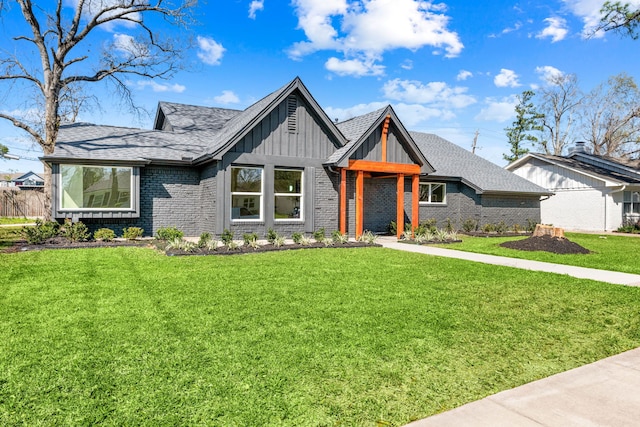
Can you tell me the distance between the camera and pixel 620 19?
1816 centimetres

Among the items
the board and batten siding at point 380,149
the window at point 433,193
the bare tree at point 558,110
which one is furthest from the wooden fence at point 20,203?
the bare tree at point 558,110

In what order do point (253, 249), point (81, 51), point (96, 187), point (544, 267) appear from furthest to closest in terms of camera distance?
point (81, 51), point (96, 187), point (253, 249), point (544, 267)

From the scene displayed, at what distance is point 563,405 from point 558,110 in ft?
153

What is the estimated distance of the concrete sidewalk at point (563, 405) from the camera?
101 inches

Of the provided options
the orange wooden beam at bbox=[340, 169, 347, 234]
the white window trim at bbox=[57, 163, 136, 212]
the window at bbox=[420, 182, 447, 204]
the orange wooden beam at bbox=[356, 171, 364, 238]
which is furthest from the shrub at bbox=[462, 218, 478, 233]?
the white window trim at bbox=[57, 163, 136, 212]

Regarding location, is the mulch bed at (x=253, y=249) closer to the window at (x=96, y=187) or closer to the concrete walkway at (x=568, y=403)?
the window at (x=96, y=187)

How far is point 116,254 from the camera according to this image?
1000cm

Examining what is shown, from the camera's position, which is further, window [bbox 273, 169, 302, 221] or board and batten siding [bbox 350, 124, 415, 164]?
board and batten siding [bbox 350, 124, 415, 164]

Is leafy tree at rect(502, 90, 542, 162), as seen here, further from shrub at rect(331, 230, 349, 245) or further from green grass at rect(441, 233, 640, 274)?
shrub at rect(331, 230, 349, 245)

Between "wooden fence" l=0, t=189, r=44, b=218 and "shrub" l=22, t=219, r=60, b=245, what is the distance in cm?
1719

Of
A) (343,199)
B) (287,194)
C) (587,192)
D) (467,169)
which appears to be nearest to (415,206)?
(343,199)

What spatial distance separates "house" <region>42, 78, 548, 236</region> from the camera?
13.0m

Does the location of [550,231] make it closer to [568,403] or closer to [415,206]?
[415,206]

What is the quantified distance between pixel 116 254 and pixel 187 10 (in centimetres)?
1331
